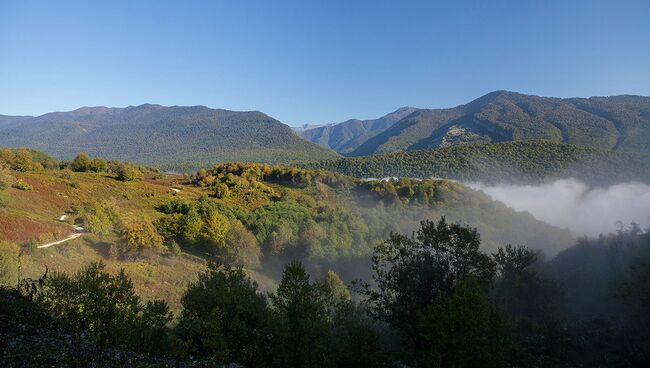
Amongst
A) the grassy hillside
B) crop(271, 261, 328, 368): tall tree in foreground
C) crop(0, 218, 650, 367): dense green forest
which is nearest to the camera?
crop(0, 218, 650, 367): dense green forest

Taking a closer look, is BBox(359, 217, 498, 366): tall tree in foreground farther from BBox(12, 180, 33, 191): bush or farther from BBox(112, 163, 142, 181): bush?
BBox(112, 163, 142, 181): bush

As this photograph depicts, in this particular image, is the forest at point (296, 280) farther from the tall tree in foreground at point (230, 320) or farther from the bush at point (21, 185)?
the bush at point (21, 185)

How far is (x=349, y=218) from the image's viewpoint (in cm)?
9262

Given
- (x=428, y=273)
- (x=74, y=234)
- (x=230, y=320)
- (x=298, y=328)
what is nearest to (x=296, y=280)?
(x=298, y=328)

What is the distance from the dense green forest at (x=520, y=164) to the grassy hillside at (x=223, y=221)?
34.0 meters

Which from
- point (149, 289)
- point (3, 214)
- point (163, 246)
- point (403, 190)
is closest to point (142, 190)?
point (163, 246)

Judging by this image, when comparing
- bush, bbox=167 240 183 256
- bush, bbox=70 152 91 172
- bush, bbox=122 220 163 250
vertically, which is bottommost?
bush, bbox=167 240 183 256

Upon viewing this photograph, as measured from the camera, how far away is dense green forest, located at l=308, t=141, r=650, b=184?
148 meters

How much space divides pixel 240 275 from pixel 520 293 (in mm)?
46235

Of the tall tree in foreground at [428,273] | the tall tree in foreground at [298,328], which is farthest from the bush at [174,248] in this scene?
the tall tree in foreground at [298,328]

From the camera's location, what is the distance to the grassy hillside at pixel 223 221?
1848 inches

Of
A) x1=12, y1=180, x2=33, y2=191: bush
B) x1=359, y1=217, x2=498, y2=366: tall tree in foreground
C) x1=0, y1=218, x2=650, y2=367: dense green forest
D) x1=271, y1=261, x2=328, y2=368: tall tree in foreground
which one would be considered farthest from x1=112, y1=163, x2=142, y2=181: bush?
x1=271, y1=261, x2=328, y2=368: tall tree in foreground

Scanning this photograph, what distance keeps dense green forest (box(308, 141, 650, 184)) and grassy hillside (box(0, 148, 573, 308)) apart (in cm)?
3401

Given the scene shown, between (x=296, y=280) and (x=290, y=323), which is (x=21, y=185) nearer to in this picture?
(x=296, y=280)
